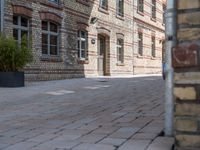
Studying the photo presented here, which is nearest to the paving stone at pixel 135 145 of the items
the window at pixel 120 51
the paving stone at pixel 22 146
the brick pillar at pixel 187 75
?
the brick pillar at pixel 187 75

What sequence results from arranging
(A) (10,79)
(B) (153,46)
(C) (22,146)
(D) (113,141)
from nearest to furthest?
1. (C) (22,146)
2. (D) (113,141)
3. (A) (10,79)
4. (B) (153,46)

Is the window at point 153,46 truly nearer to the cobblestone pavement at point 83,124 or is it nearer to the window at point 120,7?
the window at point 120,7

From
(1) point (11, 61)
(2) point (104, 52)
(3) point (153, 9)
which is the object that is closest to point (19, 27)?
(1) point (11, 61)

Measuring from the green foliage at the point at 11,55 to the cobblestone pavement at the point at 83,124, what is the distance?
4.50 m

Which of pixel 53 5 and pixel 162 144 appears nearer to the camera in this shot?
pixel 162 144

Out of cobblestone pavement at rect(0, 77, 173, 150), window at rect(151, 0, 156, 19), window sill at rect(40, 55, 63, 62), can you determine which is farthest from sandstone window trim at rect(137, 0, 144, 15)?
cobblestone pavement at rect(0, 77, 173, 150)

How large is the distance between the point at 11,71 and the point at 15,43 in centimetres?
97

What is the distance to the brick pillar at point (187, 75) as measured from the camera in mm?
4105

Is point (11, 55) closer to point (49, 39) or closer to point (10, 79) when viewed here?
point (10, 79)

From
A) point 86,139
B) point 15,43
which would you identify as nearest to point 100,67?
point 15,43

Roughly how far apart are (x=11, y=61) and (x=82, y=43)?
8.34 meters

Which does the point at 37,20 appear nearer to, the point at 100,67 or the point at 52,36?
the point at 52,36

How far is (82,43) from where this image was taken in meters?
22.4

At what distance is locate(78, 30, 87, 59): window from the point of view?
22.0 m
